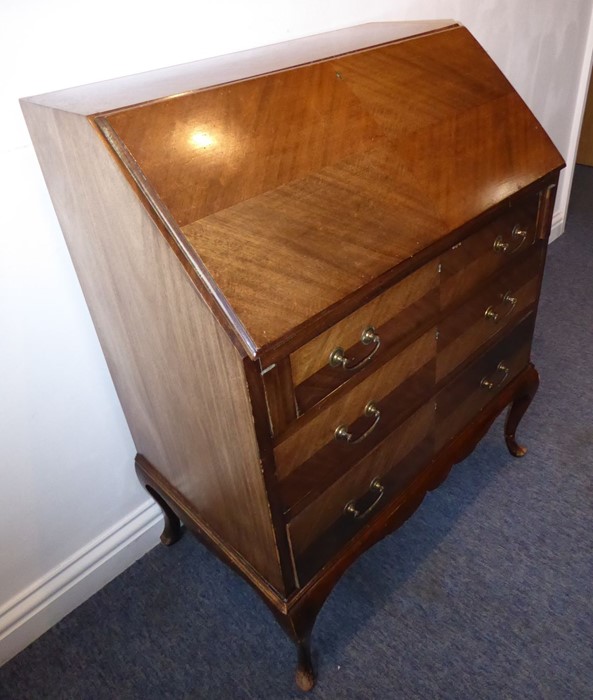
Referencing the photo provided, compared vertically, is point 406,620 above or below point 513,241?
below

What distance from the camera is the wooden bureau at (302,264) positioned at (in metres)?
0.76

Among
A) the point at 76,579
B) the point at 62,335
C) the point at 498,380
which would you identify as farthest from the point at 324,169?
the point at 76,579

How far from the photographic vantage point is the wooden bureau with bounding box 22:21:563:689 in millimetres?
761

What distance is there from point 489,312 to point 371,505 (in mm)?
472

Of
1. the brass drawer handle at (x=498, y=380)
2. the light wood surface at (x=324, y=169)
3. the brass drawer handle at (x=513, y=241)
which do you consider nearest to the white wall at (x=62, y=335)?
the light wood surface at (x=324, y=169)

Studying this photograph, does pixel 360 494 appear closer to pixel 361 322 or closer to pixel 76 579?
pixel 361 322

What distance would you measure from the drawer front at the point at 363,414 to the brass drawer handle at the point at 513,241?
8.7 inches

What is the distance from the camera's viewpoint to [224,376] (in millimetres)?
795

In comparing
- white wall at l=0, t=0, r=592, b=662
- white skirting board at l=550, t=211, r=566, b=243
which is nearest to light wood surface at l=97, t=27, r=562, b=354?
white wall at l=0, t=0, r=592, b=662

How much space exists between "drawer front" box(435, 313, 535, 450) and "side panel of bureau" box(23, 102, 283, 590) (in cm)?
48

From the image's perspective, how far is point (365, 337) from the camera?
35.2 inches

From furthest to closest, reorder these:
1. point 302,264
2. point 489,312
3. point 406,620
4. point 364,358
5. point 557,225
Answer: point 557,225 → point 406,620 → point 489,312 → point 364,358 → point 302,264

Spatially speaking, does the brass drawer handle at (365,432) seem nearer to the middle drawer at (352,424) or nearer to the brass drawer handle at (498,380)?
the middle drawer at (352,424)

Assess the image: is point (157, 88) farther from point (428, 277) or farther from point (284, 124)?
point (428, 277)
